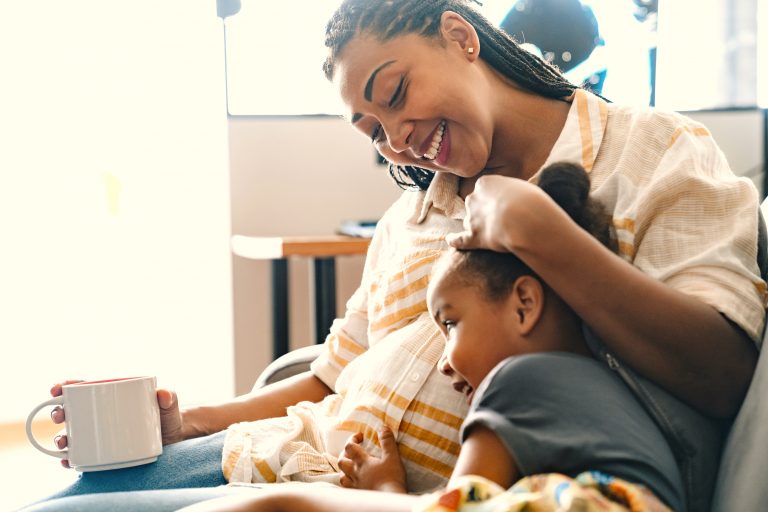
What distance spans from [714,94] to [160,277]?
7.11 feet

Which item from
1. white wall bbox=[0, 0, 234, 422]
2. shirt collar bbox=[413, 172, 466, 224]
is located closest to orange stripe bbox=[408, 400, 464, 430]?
shirt collar bbox=[413, 172, 466, 224]

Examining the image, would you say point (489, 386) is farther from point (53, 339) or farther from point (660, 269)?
point (53, 339)

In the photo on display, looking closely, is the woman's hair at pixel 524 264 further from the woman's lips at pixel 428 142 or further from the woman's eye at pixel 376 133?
the woman's eye at pixel 376 133

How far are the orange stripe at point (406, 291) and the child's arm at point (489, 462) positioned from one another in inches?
17.5

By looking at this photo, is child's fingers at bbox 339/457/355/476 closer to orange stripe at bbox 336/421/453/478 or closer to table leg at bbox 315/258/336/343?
orange stripe at bbox 336/421/453/478

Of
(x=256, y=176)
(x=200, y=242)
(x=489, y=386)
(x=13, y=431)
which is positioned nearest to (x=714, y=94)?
(x=256, y=176)

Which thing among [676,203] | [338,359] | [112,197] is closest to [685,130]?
[676,203]

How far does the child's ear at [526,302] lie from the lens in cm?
90

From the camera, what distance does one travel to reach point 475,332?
91 cm

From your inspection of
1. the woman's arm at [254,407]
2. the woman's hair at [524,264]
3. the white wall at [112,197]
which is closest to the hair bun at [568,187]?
the woman's hair at [524,264]

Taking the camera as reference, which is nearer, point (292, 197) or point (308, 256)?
point (308, 256)

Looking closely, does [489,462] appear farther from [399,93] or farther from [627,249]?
[399,93]

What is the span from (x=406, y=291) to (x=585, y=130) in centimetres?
33

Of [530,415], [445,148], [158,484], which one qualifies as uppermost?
[445,148]
